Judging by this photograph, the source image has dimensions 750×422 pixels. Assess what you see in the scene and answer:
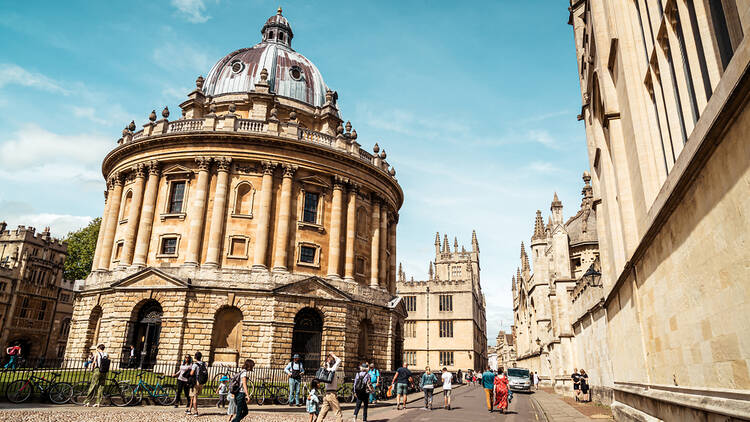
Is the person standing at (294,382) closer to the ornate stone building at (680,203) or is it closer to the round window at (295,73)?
the ornate stone building at (680,203)

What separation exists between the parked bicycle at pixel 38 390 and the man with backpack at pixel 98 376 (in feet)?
2.21

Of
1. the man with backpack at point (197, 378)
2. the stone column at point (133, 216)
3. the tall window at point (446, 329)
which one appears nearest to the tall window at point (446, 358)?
the tall window at point (446, 329)

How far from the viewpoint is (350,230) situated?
30531mm

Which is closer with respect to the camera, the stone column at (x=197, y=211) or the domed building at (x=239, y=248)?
the domed building at (x=239, y=248)

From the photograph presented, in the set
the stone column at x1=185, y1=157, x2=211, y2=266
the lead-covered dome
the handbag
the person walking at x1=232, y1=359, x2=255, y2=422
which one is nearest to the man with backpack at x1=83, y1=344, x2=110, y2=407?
the person walking at x1=232, y1=359, x2=255, y2=422

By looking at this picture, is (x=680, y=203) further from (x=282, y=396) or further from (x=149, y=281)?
(x=149, y=281)

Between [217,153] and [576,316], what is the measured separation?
23.2 metres

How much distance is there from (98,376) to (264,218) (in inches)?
562

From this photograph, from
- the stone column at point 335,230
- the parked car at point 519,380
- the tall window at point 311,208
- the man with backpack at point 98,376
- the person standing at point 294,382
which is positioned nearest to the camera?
the man with backpack at point 98,376

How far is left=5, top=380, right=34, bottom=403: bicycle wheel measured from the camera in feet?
45.2

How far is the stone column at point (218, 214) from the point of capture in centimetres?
2653

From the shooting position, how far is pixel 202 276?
25.8 m

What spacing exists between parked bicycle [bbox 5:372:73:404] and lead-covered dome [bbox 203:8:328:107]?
25763 mm

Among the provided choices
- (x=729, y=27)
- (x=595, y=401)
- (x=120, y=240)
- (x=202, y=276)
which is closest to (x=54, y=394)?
(x=202, y=276)
